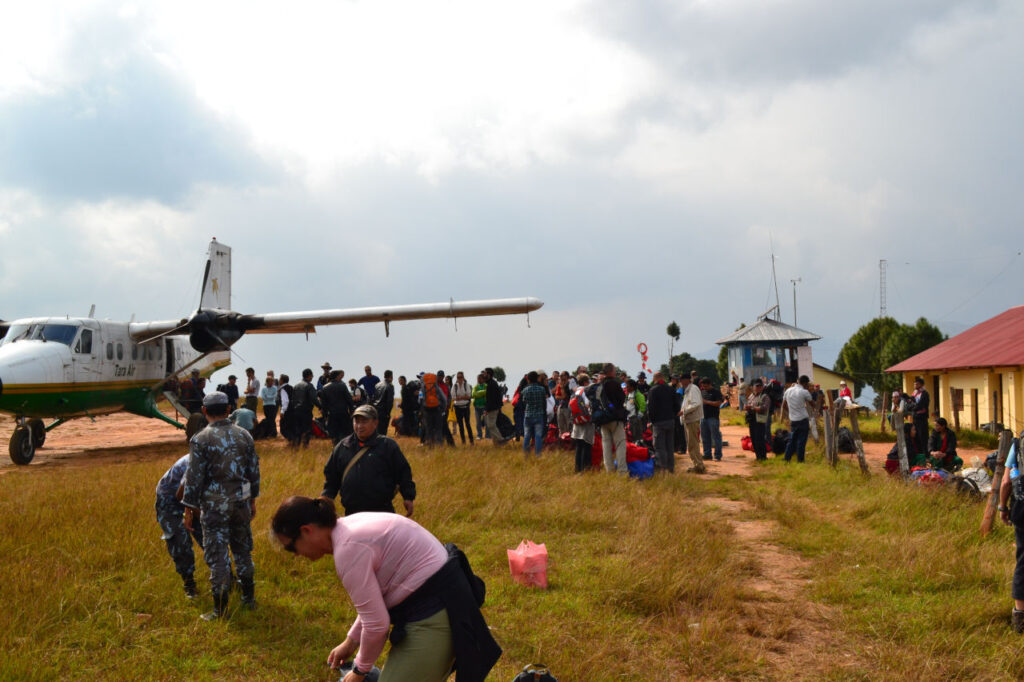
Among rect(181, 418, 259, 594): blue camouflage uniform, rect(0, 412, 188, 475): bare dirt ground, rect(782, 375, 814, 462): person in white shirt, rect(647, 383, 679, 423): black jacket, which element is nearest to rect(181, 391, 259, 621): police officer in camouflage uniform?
Answer: rect(181, 418, 259, 594): blue camouflage uniform

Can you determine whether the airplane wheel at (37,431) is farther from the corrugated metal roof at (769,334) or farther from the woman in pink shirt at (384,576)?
the corrugated metal roof at (769,334)

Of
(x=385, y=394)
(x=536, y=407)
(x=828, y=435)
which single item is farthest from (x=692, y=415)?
(x=385, y=394)

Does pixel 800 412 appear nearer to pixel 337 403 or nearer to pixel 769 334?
pixel 337 403

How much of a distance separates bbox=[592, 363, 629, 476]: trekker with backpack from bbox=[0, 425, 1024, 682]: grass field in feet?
5.53

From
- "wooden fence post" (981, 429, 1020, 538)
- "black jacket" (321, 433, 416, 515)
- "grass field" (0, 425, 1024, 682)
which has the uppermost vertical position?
"black jacket" (321, 433, 416, 515)

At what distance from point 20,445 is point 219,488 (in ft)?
43.8

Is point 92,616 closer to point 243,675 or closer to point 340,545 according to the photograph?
point 243,675

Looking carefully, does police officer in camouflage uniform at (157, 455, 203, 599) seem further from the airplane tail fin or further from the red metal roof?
the red metal roof

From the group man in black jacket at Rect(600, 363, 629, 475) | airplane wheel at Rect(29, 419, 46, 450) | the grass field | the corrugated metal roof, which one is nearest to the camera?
the grass field

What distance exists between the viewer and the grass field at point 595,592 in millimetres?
5023

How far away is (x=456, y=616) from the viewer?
119 inches

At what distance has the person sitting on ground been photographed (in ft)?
38.5

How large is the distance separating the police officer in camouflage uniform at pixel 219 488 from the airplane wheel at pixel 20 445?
12.9m

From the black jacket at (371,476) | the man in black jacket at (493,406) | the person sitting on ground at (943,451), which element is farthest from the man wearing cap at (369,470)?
the man in black jacket at (493,406)
